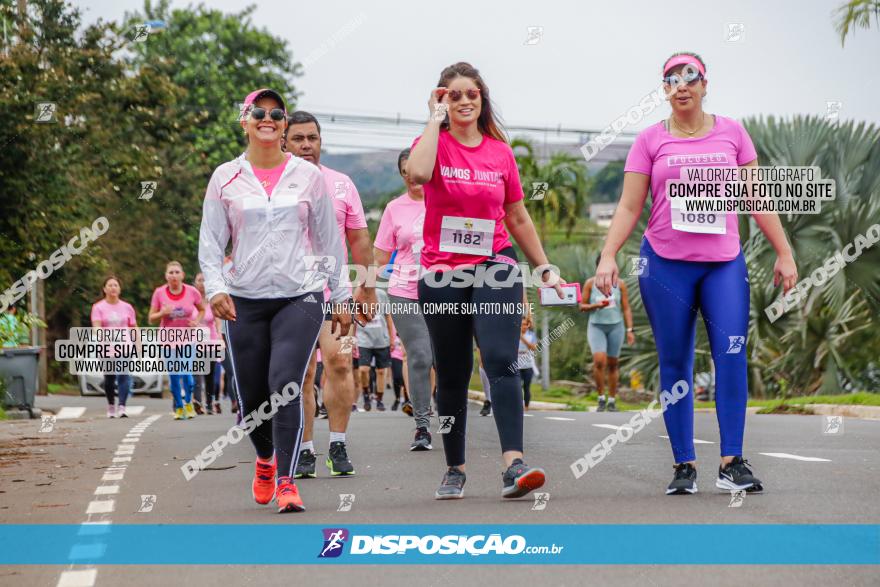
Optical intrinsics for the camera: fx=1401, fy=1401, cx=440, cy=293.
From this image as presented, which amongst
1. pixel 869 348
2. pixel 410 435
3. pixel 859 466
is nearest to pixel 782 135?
pixel 869 348

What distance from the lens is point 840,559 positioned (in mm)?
5098

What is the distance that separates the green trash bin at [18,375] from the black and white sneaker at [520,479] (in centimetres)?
1609

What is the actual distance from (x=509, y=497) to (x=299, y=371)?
1.23 m

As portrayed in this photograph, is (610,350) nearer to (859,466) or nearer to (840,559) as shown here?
(859,466)

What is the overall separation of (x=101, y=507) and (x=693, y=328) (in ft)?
10.9

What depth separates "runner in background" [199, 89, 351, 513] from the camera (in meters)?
7.07

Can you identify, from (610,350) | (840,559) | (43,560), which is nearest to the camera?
(840,559)

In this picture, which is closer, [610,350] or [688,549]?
[688,549]

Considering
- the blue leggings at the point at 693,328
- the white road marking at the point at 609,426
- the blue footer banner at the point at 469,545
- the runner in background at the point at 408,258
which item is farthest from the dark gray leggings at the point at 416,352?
the blue footer banner at the point at 469,545

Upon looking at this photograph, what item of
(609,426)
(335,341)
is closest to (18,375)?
(609,426)

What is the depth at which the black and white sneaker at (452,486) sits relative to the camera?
7.24 m

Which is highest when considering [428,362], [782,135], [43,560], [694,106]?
[782,135]
